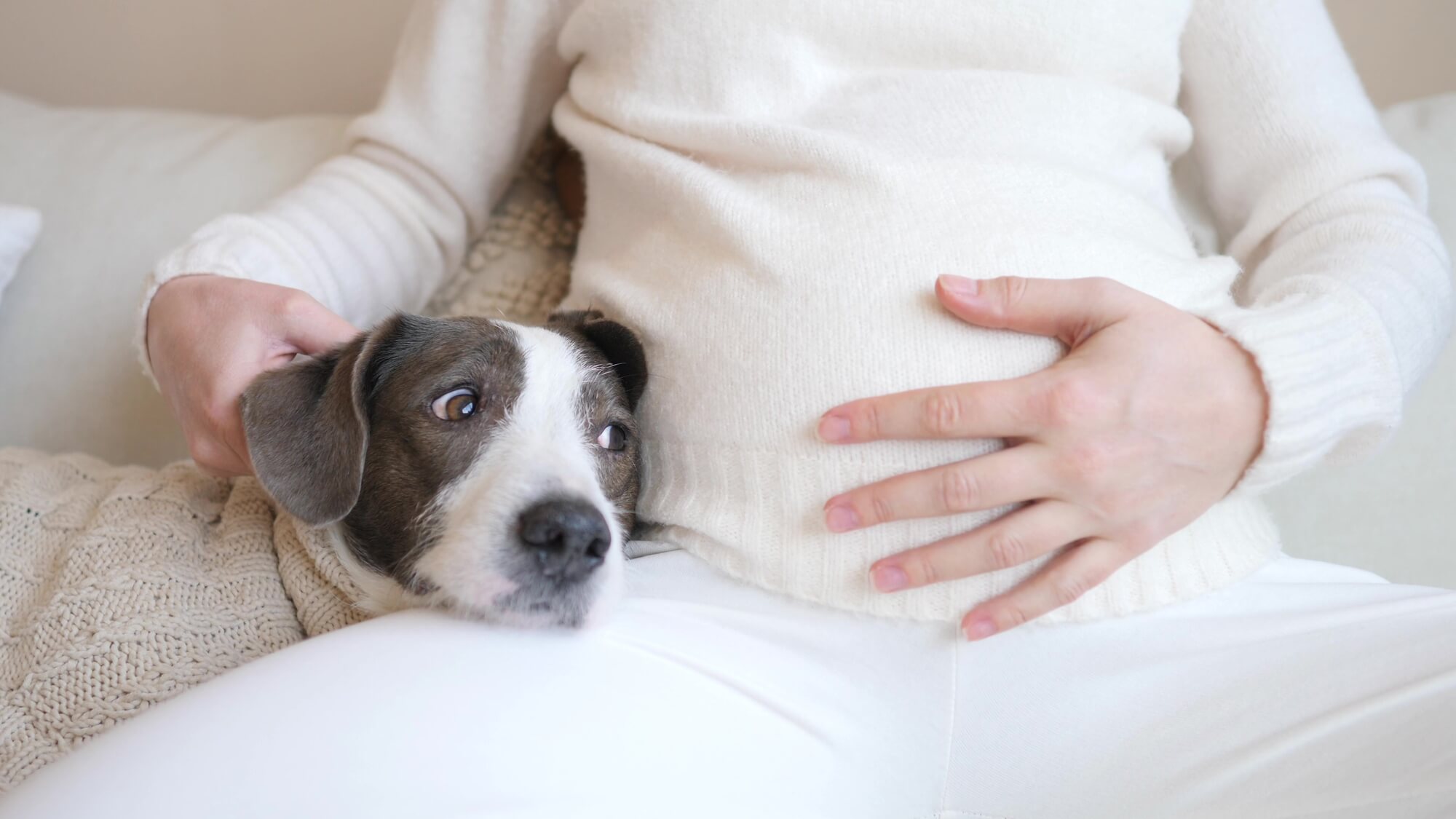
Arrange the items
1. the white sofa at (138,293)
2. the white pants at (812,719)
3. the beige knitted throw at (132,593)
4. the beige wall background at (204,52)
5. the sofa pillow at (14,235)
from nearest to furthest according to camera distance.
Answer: the white pants at (812,719) < the beige knitted throw at (132,593) < the white sofa at (138,293) < the sofa pillow at (14,235) < the beige wall background at (204,52)

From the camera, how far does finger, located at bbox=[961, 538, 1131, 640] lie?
98 centimetres

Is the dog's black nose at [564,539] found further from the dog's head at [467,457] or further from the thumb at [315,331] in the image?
the thumb at [315,331]

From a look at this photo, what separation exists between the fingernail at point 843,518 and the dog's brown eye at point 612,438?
38 centimetres

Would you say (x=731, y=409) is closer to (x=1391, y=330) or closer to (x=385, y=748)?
(x=385, y=748)

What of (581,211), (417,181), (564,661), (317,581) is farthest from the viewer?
(581,211)

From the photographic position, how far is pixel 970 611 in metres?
1.02

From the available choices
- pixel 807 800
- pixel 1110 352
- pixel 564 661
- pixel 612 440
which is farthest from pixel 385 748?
pixel 1110 352

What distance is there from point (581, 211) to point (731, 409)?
92 centimetres

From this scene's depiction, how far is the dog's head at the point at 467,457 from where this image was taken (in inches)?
39.4

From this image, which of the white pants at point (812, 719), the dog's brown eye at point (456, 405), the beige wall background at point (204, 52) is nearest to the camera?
the white pants at point (812, 719)

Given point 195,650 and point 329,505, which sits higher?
point 329,505

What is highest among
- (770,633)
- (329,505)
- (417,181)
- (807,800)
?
(417,181)

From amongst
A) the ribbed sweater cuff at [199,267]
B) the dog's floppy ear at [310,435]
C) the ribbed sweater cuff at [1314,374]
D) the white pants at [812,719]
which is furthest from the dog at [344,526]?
the ribbed sweater cuff at [1314,374]

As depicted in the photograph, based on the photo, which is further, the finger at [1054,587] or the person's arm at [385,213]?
the person's arm at [385,213]
